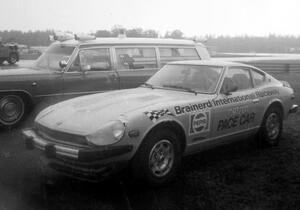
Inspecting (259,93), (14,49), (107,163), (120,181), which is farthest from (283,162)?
(14,49)

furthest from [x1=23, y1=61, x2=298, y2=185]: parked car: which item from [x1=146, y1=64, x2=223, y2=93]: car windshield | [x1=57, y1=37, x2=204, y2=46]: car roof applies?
[x1=57, y1=37, x2=204, y2=46]: car roof

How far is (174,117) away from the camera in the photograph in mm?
4879

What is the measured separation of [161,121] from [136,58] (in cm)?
408

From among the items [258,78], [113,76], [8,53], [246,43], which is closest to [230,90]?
[258,78]

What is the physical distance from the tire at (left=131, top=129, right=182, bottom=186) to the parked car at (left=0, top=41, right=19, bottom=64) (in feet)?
69.5

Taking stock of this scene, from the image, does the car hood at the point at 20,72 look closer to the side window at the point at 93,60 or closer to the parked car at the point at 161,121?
the side window at the point at 93,60

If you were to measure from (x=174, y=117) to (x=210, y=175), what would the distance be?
2.90 feet

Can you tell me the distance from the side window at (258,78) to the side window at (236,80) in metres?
0.13

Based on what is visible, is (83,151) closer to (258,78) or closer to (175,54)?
(258,78)

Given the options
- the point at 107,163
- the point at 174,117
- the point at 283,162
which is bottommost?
the point at 283,162

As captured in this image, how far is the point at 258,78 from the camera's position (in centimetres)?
665

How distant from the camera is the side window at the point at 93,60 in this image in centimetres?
793

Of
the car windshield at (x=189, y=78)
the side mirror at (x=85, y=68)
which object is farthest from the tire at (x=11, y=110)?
the car windshield at (x=189, y=78)

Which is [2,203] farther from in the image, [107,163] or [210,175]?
[210,175]
